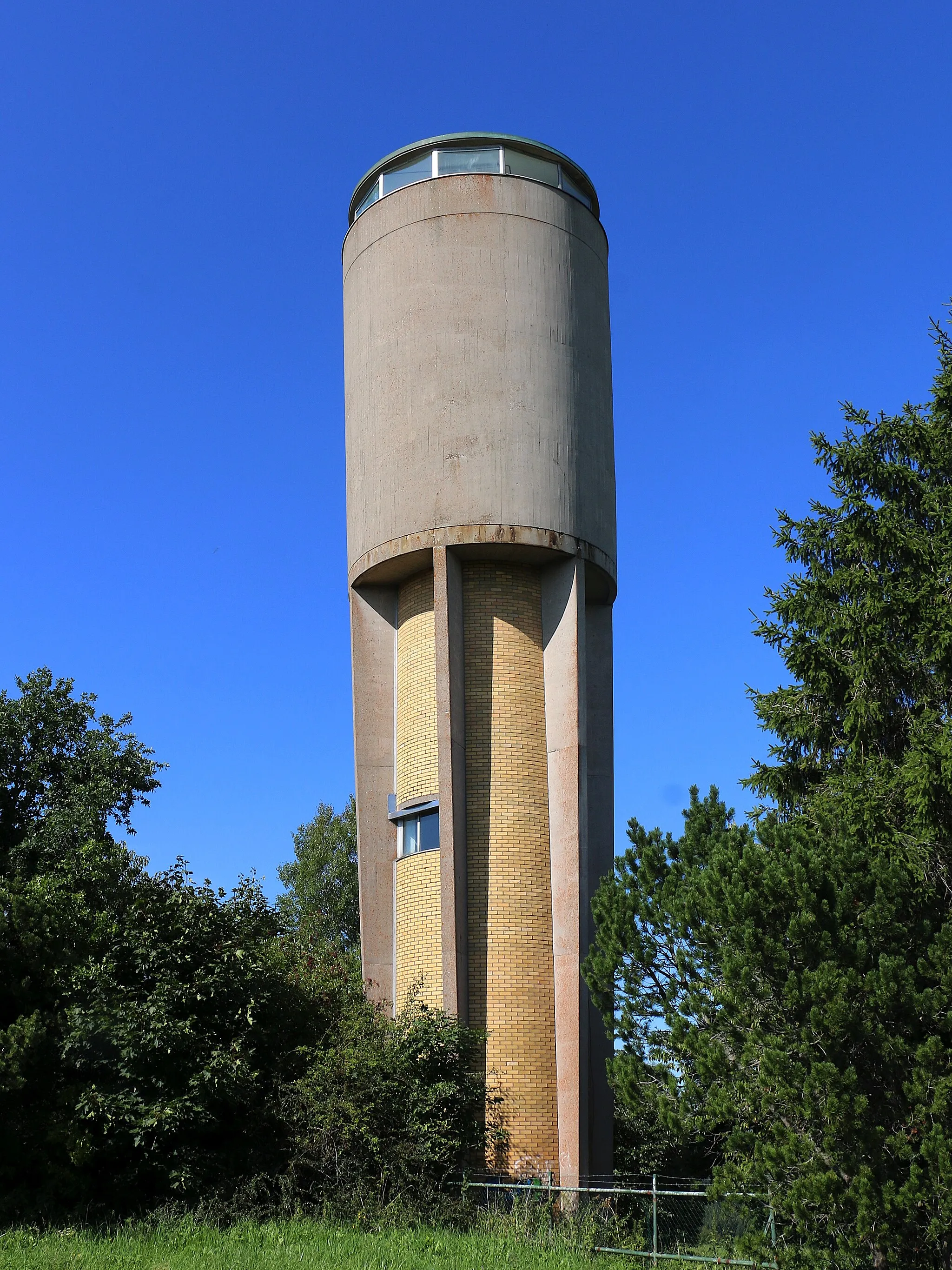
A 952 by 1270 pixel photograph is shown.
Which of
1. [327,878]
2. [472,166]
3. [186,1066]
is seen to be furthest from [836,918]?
[327,878]

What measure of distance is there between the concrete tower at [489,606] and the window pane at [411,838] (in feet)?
0.17

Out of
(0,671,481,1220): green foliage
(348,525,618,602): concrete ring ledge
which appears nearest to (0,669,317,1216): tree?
(0,671,481,1220): green foliage

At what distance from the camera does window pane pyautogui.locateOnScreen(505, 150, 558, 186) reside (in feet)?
72.9

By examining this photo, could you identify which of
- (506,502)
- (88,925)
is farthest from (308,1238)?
(506,502)

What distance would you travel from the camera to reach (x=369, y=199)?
77.5ft

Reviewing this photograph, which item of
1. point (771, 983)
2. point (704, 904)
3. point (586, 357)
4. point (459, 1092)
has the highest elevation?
point (586, 357)

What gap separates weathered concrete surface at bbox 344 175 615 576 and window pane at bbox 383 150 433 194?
0.41 m

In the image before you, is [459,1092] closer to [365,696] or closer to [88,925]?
[88,925]

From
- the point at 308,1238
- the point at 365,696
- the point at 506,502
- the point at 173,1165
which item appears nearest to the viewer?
the point at 308,1238

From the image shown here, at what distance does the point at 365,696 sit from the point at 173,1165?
8678 mm

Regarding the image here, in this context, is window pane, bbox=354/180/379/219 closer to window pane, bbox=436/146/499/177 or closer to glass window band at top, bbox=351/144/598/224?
glass window band at top, bbox=351/144/598/224

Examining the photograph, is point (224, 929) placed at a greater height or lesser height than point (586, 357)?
lesser

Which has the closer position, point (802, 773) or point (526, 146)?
point (802, 773)

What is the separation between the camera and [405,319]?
21500 millimetres
